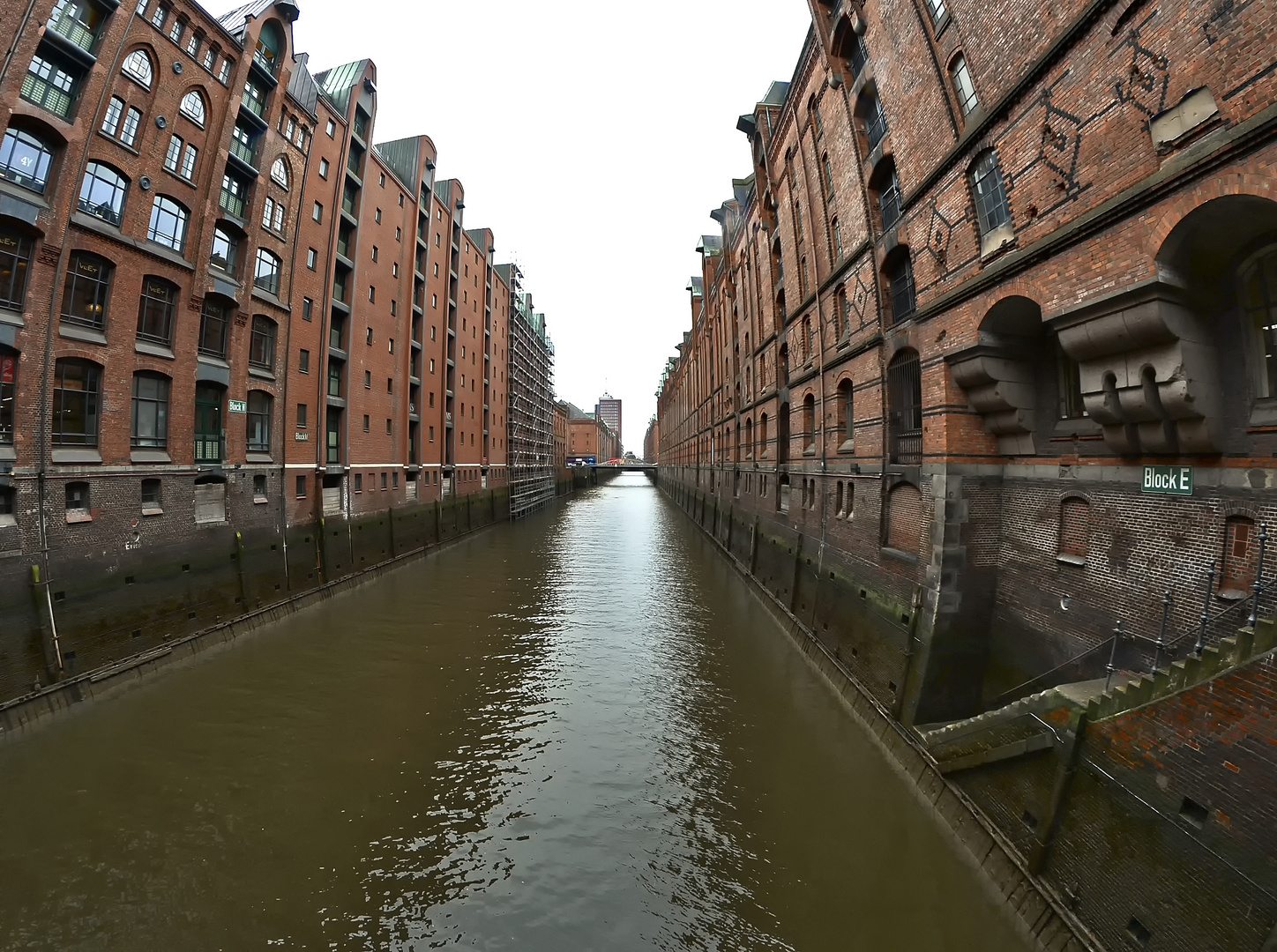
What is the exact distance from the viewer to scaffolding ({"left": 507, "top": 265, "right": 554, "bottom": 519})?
48969 mm

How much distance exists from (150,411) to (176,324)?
98.1 inches

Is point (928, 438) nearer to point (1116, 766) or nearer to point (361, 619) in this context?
point (1116, 766)

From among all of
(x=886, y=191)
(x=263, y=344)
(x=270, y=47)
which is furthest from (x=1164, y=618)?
(x=270, y=47)

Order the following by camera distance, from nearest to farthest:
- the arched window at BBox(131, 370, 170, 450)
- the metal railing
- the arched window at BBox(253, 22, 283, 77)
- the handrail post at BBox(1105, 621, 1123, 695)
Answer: the metal railing → the handrail post at BBox(1105, 621, 1123, 695) → the arched window at BBox(131, 370, 170, 450) → the arched window at BBox(253, 22, 283, 77)

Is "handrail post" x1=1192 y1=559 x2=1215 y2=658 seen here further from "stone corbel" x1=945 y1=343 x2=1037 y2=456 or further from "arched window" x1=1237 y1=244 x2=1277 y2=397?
"stone corbel" x1=945 y1=343 x2=1037 y2=456

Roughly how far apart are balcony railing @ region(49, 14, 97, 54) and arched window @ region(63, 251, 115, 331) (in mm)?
4322

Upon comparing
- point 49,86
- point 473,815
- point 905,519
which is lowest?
point 473,815

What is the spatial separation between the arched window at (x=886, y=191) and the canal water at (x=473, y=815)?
34.0 ft

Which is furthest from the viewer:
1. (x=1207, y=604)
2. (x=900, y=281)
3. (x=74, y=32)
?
(x=900, y=281)

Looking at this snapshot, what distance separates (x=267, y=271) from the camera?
731 inches

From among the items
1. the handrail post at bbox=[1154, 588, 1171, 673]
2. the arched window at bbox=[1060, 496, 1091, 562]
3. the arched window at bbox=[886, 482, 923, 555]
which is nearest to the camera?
the handrail post at bbox=[1154, 588, 1171, 673]

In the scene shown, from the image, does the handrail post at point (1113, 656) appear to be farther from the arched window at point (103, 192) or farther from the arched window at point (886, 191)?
the arched window at point (103, 192)

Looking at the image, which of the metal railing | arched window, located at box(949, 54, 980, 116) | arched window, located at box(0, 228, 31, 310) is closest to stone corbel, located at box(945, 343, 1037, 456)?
the metal railing

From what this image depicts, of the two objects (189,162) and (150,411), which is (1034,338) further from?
(189,162)
